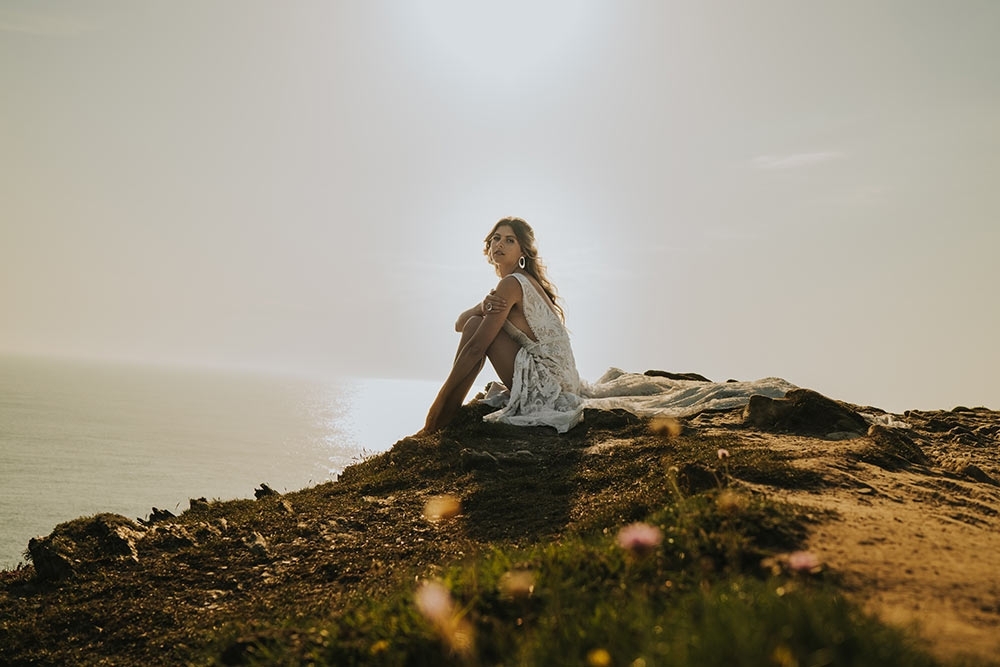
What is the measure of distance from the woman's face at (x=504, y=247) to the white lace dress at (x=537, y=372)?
0.58 metres

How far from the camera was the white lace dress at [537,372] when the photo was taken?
36.6 ft

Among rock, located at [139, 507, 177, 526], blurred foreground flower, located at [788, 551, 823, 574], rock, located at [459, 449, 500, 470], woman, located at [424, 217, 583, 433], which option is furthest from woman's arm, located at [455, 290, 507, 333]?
blurred foreground flower, located at [788, 551, 823, 574]

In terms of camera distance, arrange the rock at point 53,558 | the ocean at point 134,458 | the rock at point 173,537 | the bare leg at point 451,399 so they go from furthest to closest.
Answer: the ocean at point 134,458
the bare leg at point 451,399
the rock at point 173,537
the rock at point 53,558

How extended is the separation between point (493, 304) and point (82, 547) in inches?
267

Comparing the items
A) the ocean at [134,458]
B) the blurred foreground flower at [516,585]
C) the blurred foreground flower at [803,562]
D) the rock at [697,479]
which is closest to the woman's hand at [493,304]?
the rock at [697,479]

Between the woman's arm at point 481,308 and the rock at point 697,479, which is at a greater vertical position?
the woman's arm at point 481,308

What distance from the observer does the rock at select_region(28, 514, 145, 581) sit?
→ 6.79 metres

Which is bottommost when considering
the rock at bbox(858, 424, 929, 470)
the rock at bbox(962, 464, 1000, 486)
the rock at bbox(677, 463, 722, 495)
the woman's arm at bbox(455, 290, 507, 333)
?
the rock at bbox(677, 463, 722, 495)

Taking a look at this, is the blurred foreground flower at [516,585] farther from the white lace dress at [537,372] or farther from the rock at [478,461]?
the white lace dress at [537,372]

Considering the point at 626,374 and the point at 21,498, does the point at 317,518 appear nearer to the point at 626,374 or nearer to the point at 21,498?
the point at 626,374

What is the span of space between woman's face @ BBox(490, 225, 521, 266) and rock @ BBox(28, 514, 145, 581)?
23.8 feet

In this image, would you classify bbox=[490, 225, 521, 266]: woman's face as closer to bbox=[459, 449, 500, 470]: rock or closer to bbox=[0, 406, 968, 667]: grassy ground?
bbox=[0, 406, 968, 667]: grassy ground

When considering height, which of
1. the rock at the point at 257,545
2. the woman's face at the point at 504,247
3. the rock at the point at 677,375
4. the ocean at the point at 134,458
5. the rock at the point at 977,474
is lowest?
the ocean at the point at 134,458

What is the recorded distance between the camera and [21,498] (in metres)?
77.5
